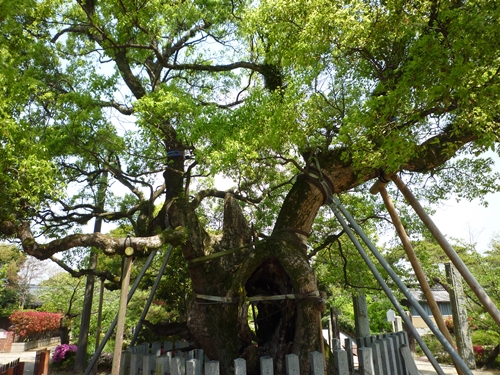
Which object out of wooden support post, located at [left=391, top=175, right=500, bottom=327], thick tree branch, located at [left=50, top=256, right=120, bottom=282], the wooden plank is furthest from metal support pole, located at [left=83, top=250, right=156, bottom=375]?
the wooden plank

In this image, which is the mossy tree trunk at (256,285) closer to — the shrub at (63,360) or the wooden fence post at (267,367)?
the wooden fence post at (267,367)

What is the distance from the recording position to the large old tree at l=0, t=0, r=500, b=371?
420cm

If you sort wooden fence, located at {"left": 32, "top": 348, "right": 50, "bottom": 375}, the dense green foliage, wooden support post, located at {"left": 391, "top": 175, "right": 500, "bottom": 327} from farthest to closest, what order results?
the dense green foliage → wooden fence, located at {"left": 32, "top": 348, "right": 50, "bottom": 375} → wooden support post, located at {"left": 391, "top": 175, "right": 500, "bottom": 327}

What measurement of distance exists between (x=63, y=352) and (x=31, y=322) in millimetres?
8808

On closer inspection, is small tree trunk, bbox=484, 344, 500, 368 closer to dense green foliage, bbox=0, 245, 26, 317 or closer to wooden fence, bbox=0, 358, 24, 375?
wooden fence, bbox=0, 358, 24, 375

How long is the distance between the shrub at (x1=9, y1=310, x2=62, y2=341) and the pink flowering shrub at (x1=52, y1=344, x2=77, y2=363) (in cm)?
805

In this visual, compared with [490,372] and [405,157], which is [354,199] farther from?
[490,372]

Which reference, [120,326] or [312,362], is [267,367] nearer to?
[312,362]

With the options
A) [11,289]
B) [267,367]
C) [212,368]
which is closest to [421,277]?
[267,367]

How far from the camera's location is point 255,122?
5.77 meters

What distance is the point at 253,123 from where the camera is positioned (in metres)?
5.78

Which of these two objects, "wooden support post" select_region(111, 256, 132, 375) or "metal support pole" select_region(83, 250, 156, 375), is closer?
"wooden support post" select_region(111, 256, 132, 375)

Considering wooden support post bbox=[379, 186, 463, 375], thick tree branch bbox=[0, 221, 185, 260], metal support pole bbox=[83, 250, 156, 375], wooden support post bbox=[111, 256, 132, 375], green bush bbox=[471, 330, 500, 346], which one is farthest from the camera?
green bush bbox=[471, 330, 500, 346]

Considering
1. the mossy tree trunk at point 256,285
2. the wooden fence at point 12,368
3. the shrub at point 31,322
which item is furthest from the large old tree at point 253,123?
the shrub at point 31,322
